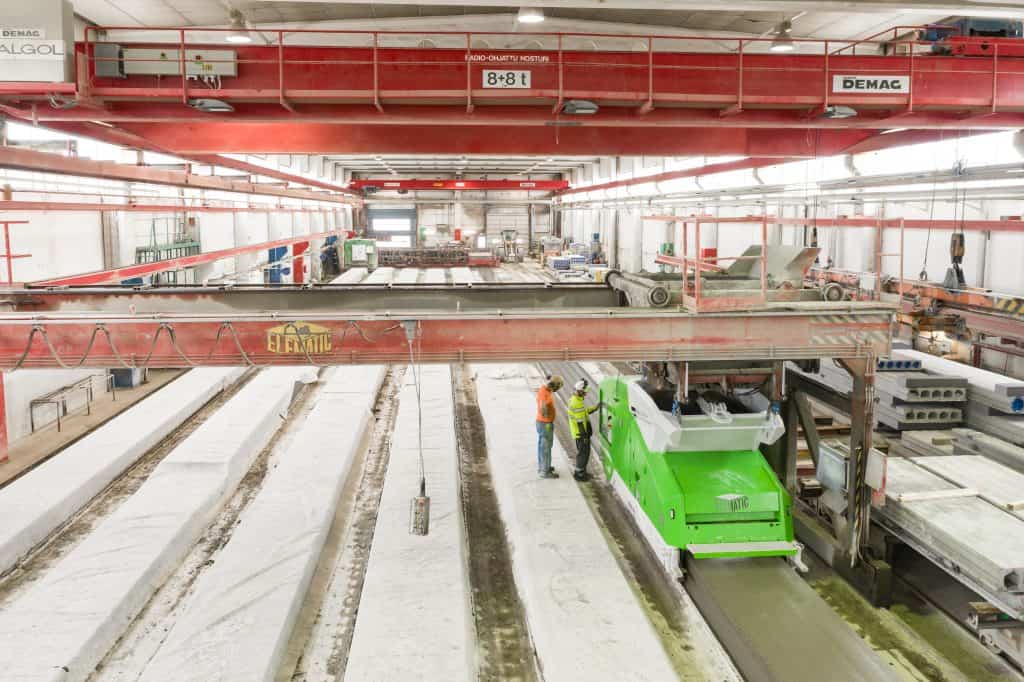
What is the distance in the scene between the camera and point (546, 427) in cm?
933

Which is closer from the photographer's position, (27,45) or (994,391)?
(27,45)

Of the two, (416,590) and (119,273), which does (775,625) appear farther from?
(119,273)

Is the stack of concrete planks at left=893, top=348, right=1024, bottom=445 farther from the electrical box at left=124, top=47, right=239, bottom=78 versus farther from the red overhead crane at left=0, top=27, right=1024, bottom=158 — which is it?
the electrical box at left=124, top=47, right=239, bottom=78

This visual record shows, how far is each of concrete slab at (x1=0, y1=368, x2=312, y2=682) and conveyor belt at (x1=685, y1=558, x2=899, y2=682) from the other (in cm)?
494

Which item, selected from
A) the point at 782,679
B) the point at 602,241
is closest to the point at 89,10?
the point at 782,679

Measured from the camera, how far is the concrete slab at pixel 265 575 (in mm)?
5285

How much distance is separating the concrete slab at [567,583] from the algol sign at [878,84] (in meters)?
5.36

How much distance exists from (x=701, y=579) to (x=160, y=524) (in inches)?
216

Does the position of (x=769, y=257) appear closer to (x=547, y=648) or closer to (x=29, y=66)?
(x=547, y=648)

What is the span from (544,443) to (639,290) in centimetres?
266

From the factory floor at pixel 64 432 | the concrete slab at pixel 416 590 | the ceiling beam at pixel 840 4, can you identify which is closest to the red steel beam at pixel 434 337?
the concrete slab at pixel 416 590

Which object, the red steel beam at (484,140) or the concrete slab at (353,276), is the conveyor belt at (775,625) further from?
the concrete slab at (353,276)

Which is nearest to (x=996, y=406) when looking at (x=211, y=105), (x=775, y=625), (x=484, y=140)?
(x=775, y=625)

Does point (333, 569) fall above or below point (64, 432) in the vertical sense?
below
